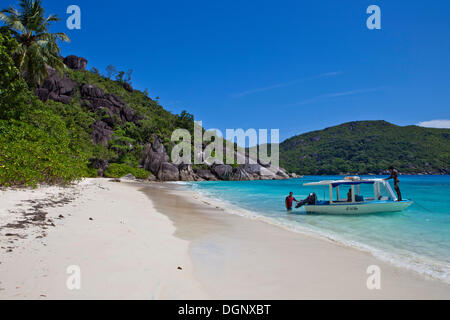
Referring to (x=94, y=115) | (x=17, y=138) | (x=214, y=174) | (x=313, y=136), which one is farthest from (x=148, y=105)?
(x=313, y=136)

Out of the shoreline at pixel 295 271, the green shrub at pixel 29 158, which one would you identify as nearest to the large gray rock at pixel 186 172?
the green shrub at pixel 29 158

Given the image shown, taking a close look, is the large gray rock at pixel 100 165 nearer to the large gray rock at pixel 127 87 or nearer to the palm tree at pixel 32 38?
the palm tree at pixel 32 38

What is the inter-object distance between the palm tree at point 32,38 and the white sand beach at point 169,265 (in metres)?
21.4

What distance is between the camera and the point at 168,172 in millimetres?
58812

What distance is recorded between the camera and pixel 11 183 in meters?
10.5

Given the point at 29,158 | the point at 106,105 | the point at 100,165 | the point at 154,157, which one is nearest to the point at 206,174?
the point at 154,157

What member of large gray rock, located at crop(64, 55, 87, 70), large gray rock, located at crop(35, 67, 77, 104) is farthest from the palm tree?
large gray rock, located at crop(64, 55, 87, 70)

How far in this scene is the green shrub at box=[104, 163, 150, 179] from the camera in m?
48.0

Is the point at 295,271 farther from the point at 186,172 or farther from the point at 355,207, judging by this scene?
the point at 186,172

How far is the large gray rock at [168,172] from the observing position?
58062mm

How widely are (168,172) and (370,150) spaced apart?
380 ft

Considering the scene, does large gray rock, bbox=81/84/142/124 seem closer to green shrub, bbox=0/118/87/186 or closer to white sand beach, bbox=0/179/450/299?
green shrub, bbox=0/118/87/186
